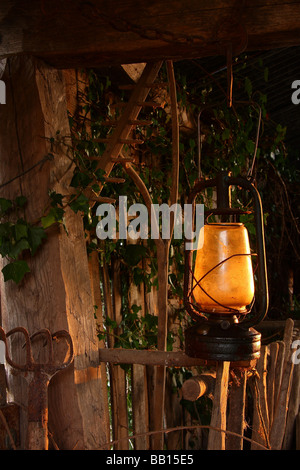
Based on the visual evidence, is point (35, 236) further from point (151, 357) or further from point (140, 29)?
point (140, 29)

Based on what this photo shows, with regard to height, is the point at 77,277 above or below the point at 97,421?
above

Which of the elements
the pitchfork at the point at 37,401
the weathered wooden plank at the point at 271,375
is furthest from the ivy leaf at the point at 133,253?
the pitchfork at the point at 37,401

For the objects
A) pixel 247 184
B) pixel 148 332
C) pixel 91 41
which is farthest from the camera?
pixel 148 332

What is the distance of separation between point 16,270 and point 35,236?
0.49 feet

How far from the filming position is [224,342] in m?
1.63

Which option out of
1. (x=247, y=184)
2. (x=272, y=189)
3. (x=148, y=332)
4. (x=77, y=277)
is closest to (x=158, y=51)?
(x=247, y=184)

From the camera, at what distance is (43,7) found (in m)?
1.96

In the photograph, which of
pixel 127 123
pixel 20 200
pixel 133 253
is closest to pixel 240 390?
pixel 20 200

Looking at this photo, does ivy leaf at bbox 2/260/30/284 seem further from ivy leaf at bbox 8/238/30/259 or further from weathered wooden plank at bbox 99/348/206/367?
weathered wooden plank at bbox 99/348/206/367

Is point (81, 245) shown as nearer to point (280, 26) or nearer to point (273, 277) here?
point (280, 26)

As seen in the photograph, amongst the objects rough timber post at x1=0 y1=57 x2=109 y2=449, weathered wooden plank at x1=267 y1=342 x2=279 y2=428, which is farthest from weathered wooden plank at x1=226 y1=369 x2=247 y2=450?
rough timber post at x1=0 y1=57 x2=109 y2=449

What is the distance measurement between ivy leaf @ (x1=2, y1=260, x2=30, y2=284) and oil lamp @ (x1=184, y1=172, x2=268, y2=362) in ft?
2.36

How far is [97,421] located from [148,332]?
3.84 feet

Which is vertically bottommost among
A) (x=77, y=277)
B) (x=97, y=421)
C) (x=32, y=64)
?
(x=97, y=421)
